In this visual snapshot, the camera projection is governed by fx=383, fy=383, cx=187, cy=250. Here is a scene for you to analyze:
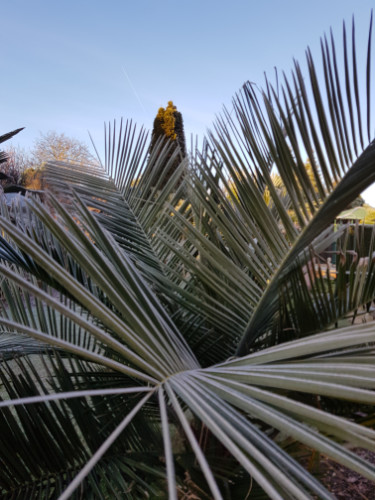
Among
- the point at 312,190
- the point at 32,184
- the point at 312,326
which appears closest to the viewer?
the point at 312,190

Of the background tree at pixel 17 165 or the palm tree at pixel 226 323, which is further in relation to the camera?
the background tree at pixel 17 165

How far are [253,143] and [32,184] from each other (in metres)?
15.0

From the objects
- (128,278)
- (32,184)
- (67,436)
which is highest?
(32,184)

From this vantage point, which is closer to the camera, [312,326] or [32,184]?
[312,326]

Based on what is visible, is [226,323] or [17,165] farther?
[17,165]

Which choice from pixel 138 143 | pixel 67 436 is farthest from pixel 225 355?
pixel 138 143

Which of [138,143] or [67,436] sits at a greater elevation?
[138,143]

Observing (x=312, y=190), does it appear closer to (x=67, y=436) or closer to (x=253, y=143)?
(x=253, y=143)

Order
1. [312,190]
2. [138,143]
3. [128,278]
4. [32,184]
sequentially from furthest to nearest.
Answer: [32,184], [138,143], [312,190], [128,278]

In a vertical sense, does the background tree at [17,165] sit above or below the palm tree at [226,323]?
above

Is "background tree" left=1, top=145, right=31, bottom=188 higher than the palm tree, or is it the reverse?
"background tree" left=1, top=145, right=31, bottom=188

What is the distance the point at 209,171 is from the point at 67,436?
686 millimetres

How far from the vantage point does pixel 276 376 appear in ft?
1.46

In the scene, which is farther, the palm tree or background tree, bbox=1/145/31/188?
background tree, bbox=1/145/31/188
